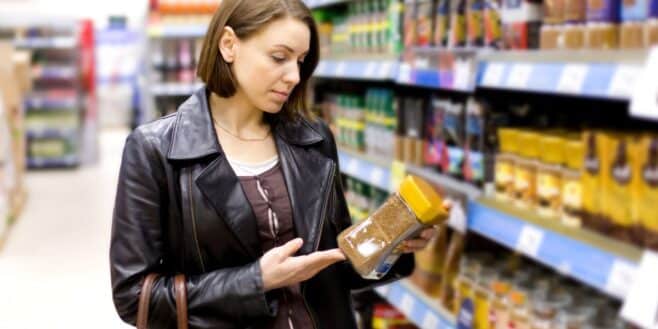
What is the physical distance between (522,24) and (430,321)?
1154mm

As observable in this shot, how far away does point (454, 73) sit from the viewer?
8.41 ft

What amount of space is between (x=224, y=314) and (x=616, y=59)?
905mm

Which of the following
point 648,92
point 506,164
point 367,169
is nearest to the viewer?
point 648,92

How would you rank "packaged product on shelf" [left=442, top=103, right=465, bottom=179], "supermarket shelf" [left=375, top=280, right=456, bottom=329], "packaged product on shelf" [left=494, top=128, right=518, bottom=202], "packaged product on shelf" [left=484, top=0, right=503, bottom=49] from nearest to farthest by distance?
"packaged product on shelf" [left=494, top=128, right=518, bottom=202], "packaged product on shelf" [left=484, top=0, right=503, bottom=49], "packaged product on shelf" [left=442, top=103, right=465, bottom=179], "supermarket shelf" [left=375, top=280, right=456, bottom=329]

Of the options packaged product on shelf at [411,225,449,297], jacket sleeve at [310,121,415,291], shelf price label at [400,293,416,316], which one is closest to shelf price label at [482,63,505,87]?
jacket sleeve at [310,121,415,291]

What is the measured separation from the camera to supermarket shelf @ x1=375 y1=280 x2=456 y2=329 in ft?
9.37

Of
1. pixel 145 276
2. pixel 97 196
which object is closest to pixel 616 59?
pixel 145 276

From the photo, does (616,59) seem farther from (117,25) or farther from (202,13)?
(117,25)

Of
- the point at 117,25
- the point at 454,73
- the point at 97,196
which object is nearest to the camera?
the point at 454,73

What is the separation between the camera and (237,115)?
1.82 meters

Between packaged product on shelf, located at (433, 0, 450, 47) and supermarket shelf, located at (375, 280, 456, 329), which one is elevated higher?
packaged product on shelf, located at (433, 0, 450, 47)

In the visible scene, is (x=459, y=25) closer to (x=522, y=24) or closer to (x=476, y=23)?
(x=476, y=23)

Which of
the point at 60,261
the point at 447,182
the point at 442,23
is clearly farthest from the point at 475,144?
the point at 60,261

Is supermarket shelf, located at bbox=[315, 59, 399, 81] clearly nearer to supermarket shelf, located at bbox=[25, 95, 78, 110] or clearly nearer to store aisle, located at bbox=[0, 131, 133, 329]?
store aisle, located at bbox=[0, 131, 133, 329]
